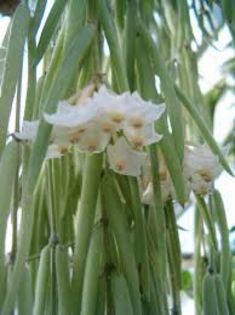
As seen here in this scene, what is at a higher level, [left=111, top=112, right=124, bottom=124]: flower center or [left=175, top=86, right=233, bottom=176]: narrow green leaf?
[left=175, top=86, right=233, bottom=176]: narrow green leaf

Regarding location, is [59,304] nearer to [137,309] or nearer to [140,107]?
[137,309]

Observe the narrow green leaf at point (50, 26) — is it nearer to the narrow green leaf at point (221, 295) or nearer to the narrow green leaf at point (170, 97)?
the narrow green leaf at point (170, 97)

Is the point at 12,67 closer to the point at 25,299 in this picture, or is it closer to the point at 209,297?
the point at 25,299

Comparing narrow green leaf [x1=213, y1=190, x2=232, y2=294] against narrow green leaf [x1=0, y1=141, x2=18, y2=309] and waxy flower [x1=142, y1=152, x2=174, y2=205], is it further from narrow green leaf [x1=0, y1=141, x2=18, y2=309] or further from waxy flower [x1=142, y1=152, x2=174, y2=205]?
narrow green leaf [x1=0, y1=141, x2=18, y2=309]

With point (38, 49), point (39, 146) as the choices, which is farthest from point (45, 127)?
point (38, 49)

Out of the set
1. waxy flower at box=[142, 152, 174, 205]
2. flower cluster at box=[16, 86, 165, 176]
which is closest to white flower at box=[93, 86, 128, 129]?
flower cluster at box=[16, 86, 165, 176]

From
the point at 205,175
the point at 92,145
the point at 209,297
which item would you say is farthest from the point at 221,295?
the point at 92,145
